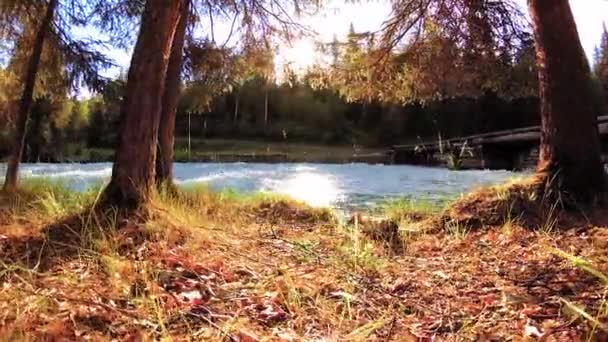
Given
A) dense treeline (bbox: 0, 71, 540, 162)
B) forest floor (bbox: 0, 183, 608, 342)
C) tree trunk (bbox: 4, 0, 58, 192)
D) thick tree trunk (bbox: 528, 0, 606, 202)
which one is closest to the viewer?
forest floor (bbox: 0, 183, 608, 342)

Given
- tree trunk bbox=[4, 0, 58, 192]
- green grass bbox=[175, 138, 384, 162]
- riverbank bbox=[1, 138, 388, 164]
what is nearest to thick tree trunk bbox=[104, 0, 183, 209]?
tree trunk bbox=[4, 0, 58, 192]

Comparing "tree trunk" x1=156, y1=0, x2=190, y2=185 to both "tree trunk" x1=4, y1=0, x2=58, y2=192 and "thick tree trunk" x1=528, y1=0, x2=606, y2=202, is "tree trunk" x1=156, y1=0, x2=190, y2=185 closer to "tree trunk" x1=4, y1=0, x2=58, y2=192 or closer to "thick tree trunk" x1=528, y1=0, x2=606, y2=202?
"tree trunk" x1=4, y1=0, x2=58, y2=192

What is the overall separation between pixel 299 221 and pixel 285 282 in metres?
3.20

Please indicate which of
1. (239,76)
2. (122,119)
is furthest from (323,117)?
(122,119)

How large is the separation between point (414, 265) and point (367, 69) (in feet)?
11.9

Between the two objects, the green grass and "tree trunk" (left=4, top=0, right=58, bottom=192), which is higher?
"tree trunk" (left=4, top=0, right=58, bottom=192)

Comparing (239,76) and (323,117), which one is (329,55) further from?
(323,117)

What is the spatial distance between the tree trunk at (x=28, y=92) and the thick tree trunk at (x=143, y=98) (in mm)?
2987

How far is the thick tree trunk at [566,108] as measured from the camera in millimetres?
4527

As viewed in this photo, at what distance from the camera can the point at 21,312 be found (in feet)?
7.59

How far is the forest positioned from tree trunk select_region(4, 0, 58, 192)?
27 mm

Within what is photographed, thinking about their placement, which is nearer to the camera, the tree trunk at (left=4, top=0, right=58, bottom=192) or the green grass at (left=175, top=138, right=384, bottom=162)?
the tree trunk at (left=4, top=0, right=58, bottom=192)

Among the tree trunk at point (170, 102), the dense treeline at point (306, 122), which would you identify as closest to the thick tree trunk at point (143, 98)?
the tree trunk at point (170, 102)

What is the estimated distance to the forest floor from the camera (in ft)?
7.38
